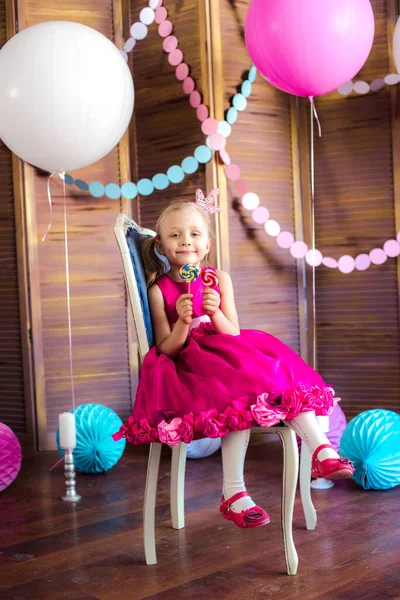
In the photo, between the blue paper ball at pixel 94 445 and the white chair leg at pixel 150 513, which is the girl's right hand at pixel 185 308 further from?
the blue paper ball at pixel 94 445

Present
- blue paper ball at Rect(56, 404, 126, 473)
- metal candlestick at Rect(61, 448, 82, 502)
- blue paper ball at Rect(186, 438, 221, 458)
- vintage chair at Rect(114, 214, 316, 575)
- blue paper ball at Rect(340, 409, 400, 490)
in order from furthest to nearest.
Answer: blue paper ball at Rect(186, 438, 221, 458) → blue paper ball at Rect(56, 404, 126, 473) → metal candlestick at Rect(61, 448, 82, 502) → blue paper ball at Rect(340, 409, 400, 490) → vintage chair at Rect(114, 214, 316, 575)

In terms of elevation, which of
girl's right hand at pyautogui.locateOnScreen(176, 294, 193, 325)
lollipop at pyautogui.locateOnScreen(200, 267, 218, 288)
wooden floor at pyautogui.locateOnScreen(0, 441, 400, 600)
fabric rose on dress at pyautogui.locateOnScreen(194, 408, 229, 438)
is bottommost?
wooden floor at pyautogui.locateOnScreen(0, 441, 400, 600)

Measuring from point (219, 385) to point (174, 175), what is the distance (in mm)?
1638

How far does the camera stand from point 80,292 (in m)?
3.42

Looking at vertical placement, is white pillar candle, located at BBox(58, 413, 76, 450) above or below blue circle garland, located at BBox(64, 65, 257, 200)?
below

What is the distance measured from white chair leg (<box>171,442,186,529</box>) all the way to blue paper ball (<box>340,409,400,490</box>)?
65cm

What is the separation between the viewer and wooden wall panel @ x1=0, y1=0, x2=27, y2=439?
11.3 feet

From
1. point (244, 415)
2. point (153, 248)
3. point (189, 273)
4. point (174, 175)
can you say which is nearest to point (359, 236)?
point (174, 175)

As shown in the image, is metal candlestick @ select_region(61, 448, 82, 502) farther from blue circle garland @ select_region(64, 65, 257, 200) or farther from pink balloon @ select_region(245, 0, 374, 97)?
pink balloon @ select_region(245, 0, 374, 97)

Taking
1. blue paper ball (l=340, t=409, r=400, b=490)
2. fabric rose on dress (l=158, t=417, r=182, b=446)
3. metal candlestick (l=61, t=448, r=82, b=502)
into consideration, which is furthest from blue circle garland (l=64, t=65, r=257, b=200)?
fabric rose on dress (l=158, t=417, r=182, b=446)

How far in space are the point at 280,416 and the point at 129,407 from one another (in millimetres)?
1776

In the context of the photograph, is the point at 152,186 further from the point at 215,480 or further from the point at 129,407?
the point at 215,480

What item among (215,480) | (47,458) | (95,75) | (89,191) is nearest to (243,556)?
(215,480)

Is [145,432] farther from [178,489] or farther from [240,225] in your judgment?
[240,225]
